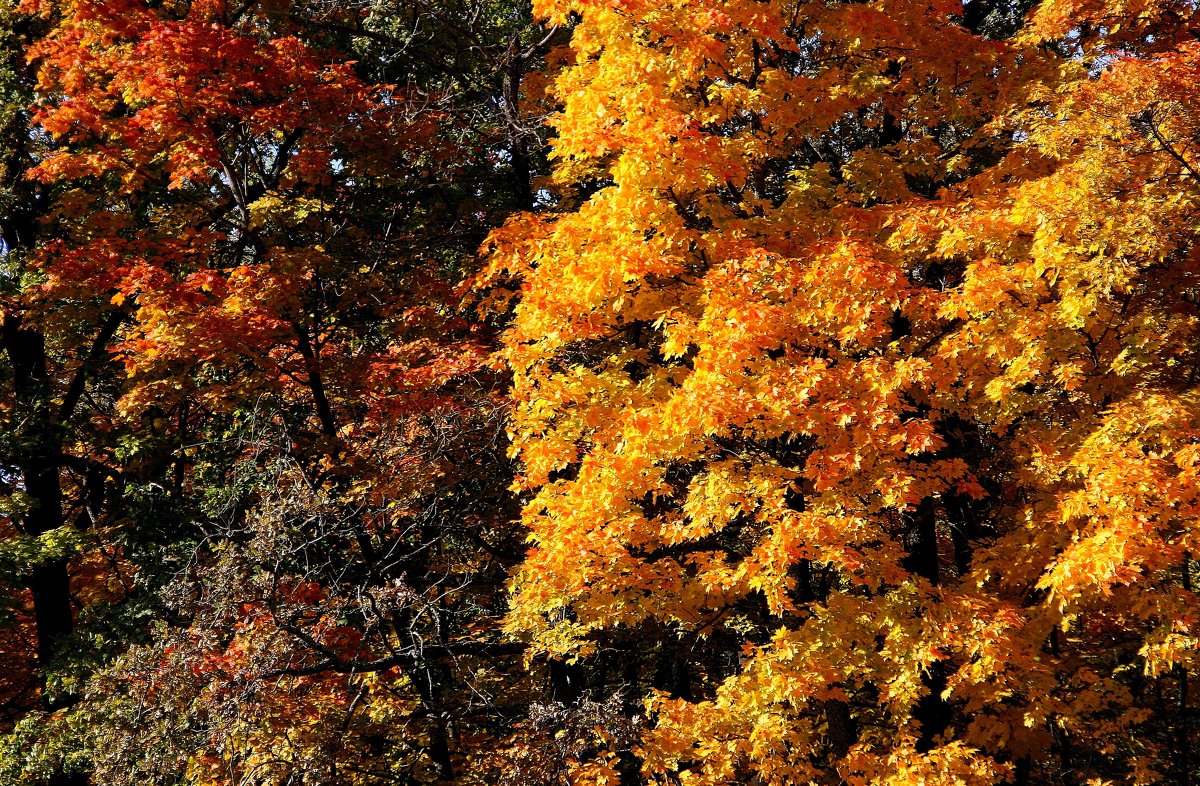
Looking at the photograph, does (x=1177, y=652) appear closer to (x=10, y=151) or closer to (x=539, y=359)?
(x=539, y=359)

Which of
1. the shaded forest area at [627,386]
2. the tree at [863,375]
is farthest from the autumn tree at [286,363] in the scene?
the tree at [863,375]

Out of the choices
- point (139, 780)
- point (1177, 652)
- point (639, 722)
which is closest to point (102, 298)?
point (139, 780)

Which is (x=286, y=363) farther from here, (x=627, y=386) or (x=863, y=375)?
(x=863, y=375)

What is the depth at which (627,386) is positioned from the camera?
34.7ft

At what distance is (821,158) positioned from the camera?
46.2 ft

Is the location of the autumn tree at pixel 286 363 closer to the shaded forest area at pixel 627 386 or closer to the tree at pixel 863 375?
the shaded forest area at pixel 627 386

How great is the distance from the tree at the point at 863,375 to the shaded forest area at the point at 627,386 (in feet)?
0.21

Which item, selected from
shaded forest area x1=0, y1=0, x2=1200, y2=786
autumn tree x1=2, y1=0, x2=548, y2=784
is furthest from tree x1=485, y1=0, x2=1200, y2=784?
autumn tree x1=2, y1=0, x2=548, y2=784

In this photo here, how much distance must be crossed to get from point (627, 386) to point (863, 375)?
270cm

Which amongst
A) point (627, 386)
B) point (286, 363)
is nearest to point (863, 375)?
point (627, 386)

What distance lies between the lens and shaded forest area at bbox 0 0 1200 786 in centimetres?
912

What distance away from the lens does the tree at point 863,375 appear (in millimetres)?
8852

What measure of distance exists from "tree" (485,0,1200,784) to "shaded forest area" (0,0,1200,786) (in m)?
0.06

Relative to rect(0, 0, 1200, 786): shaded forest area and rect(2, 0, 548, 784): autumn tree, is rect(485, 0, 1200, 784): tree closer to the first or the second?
rect(0, 0, 1200, 786): shaded forest area
